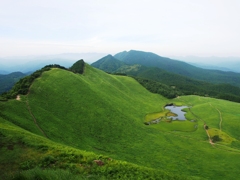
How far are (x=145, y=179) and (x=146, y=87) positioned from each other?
134m

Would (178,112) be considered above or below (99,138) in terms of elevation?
below

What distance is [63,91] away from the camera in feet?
240

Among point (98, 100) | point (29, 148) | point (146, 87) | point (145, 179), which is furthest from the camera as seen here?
point (146, 87)

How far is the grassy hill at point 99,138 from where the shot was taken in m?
22.7

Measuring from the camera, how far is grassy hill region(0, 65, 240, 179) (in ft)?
74.4

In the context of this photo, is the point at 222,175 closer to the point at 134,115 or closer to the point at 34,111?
the point at 134,115

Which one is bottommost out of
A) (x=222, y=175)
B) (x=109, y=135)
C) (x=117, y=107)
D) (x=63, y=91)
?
(x=222, y=175)

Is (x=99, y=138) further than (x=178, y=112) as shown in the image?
No

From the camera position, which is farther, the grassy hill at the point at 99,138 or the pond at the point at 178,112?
the pond at the point at 178,112

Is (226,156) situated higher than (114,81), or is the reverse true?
(114,81)

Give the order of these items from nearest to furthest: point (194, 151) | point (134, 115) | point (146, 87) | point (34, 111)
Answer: point (34, 111) < point (194, 151) < point (134, 115) < point (146, 87)

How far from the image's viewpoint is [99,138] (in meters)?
54.2

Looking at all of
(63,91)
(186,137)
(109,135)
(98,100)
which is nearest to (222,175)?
(186,137)

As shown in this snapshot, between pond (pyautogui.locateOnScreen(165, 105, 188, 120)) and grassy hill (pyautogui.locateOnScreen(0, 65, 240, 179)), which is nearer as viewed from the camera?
grassy hill (pyautogui.locateOnScreen(0, 65, 240, 179))
